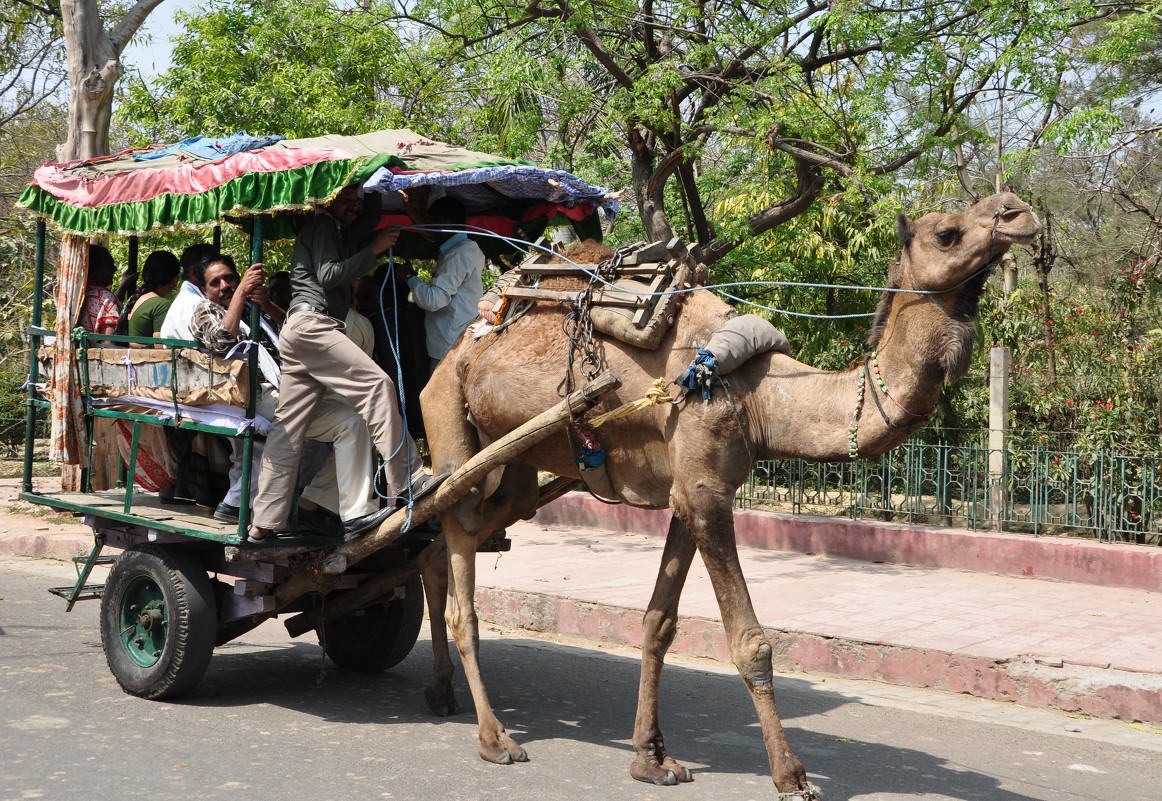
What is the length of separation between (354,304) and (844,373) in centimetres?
283

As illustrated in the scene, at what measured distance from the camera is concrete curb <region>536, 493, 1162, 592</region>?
9344 millimetres

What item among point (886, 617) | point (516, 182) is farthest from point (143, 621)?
point (886, 617)

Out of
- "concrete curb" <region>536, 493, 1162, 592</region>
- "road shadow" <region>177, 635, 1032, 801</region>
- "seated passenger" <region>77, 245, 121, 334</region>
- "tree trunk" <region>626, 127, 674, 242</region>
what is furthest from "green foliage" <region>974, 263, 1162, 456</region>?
"seated passenger" <region>77, 245, 121, 334</region>

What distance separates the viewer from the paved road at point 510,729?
473 cm

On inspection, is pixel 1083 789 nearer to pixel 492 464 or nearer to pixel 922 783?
pixel 922 783

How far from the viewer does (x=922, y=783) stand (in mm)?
4941

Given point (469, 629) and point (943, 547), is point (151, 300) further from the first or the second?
point (943, 547)

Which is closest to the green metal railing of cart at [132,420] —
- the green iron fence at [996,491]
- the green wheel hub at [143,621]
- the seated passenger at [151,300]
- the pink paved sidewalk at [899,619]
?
the seated passenger at [151,300]

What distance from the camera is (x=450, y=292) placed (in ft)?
19.8

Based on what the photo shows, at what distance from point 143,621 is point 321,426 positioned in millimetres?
1403

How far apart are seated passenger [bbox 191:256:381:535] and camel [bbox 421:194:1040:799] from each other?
354mm

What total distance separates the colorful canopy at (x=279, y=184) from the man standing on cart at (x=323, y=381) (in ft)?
0.77

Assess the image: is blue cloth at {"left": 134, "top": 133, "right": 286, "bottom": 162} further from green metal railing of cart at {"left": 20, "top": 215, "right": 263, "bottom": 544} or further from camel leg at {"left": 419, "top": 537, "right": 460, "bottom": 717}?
camel leg at {"left": 419, "top": 537, "right": 460, "bottom": 717}

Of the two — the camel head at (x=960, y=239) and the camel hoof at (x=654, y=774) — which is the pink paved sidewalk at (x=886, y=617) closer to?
the camel hoof at (x=654, y=774)
